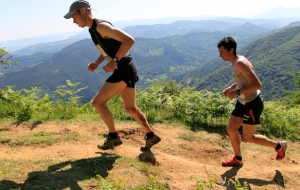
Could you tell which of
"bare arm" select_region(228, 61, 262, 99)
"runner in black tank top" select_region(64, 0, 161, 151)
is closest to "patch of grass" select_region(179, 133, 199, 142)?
"runner in black tank top" select_region(64, 0, 161, 151)

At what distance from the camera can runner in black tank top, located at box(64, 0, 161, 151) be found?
2.41 m

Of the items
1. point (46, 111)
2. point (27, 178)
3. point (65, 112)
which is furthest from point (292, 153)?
point (46, 111)

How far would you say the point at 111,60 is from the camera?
254 centimetres

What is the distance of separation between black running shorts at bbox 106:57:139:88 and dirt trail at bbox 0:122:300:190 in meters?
1.35

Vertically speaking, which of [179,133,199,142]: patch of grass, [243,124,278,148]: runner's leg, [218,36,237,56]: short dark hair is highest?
[218,36,237,56]: short dark hair

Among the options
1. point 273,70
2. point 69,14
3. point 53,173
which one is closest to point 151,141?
point 53,173

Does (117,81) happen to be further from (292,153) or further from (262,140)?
(292,153)

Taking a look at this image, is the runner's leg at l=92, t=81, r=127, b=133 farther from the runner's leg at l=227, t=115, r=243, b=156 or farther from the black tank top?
the runner's leg at l=227, t=115, r=243, b=156

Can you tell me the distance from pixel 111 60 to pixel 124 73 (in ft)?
0.98

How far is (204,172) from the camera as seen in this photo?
3041 mm

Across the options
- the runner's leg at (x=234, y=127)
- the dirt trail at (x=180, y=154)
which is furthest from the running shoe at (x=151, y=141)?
the runner's leg at (x=234, y=127)

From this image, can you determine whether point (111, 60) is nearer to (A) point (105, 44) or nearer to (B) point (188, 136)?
(A) point (105, 44)

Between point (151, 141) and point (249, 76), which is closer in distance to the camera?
point (249, 76)

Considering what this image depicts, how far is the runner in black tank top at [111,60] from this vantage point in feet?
7.92
